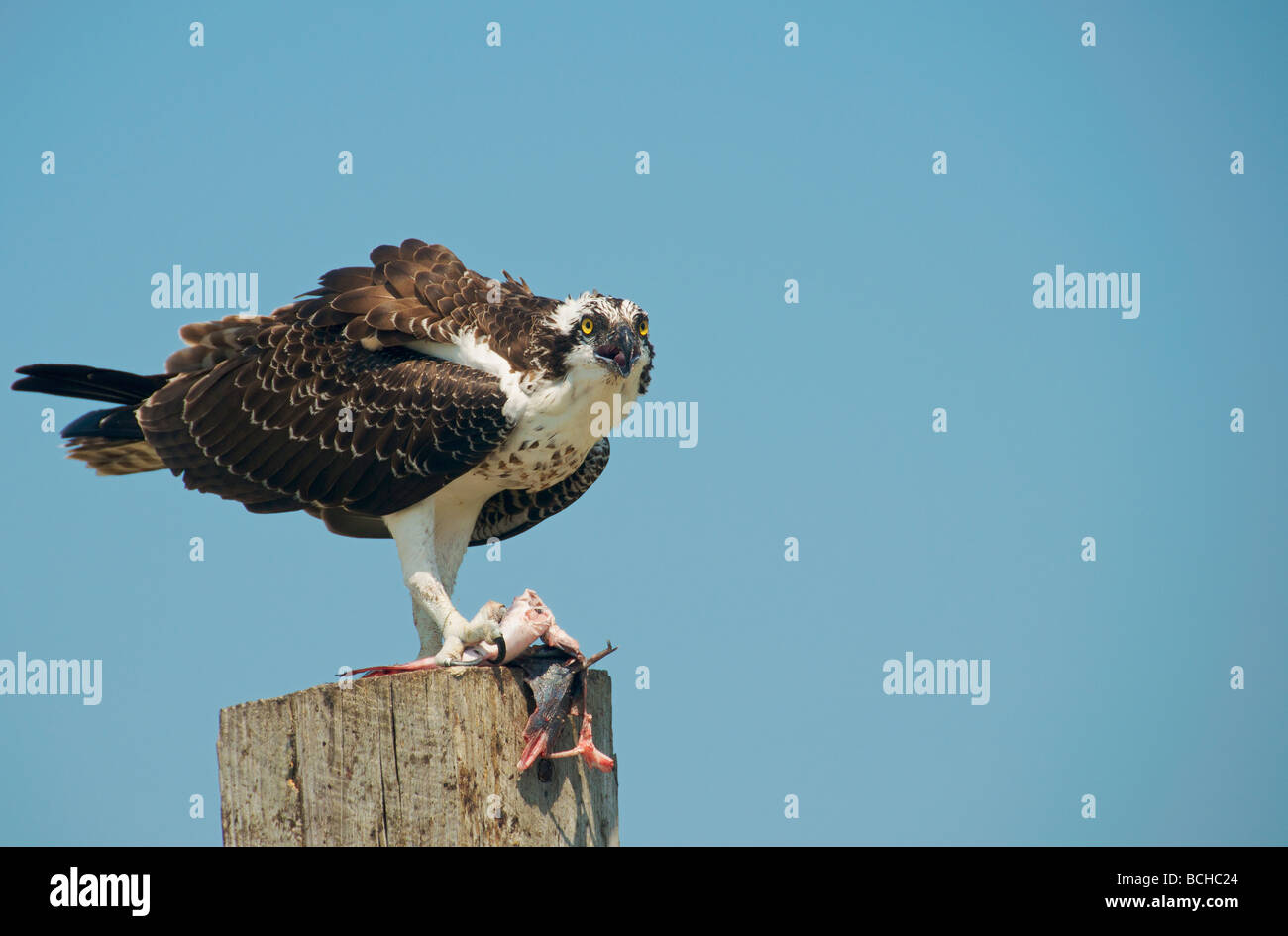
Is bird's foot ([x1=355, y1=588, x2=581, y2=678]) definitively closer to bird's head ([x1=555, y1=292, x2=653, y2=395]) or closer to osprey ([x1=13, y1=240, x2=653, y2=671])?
osprey ([x1=13, y1=240, x2=653, y2=671])

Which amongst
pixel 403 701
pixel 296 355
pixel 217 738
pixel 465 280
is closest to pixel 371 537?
pixel 296 355

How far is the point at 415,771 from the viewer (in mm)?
5789

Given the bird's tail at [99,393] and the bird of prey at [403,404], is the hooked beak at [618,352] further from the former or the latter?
the bird's tail at [99,393]

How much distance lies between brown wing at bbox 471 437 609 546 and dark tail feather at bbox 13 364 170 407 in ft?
7.88

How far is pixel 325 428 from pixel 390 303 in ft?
2.96

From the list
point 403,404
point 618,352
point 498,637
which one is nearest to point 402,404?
point 403,404

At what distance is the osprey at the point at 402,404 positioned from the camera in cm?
786

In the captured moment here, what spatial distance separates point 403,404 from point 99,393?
242 cm

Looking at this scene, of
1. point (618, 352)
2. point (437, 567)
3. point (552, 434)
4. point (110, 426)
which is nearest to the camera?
point (618, 352)

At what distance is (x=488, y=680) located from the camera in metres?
5.91

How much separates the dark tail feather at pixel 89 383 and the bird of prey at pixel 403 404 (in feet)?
0.03

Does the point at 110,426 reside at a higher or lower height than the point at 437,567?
higher

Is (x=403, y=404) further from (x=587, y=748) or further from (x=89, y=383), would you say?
(x=587, y=748)

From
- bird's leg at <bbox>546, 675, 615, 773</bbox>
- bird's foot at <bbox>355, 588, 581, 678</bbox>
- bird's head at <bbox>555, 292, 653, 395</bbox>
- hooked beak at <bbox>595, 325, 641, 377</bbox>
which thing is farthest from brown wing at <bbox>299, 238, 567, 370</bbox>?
bird's leg at <bbox>546, 675, 615, 773</bbox>
